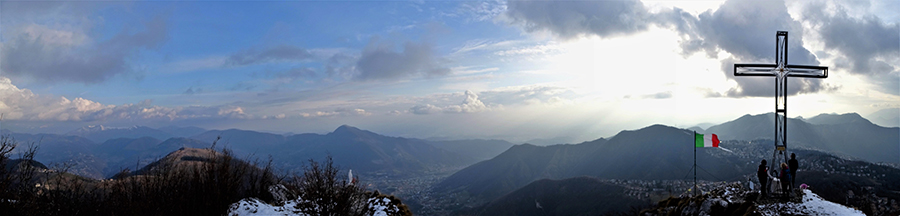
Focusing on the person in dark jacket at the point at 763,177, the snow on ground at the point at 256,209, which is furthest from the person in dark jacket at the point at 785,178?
the snow on ground at the point at 256,209

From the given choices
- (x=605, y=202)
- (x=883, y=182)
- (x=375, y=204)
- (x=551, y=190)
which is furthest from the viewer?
(x=551, y=190)

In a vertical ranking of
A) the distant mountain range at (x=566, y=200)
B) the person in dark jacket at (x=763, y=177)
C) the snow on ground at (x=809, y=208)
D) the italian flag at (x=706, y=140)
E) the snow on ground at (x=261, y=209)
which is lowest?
the distant mountain range at (x=566, y=200)

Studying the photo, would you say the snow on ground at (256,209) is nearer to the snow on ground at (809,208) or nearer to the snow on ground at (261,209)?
the snow on ground at (261,209)

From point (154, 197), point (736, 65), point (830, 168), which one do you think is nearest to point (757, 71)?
point (736, 65)

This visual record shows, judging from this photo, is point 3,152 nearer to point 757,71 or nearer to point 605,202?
point 757,71

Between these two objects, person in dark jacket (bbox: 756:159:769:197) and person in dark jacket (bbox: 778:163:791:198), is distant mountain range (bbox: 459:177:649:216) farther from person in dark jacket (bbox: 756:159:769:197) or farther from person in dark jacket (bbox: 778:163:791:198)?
person in dark jacket (bbox: 778:163:791:198)

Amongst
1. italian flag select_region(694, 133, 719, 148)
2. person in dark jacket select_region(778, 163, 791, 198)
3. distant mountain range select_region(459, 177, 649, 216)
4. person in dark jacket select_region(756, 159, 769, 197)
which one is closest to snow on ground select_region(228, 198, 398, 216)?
italian flag select_region(694, 133, 719, 148)
